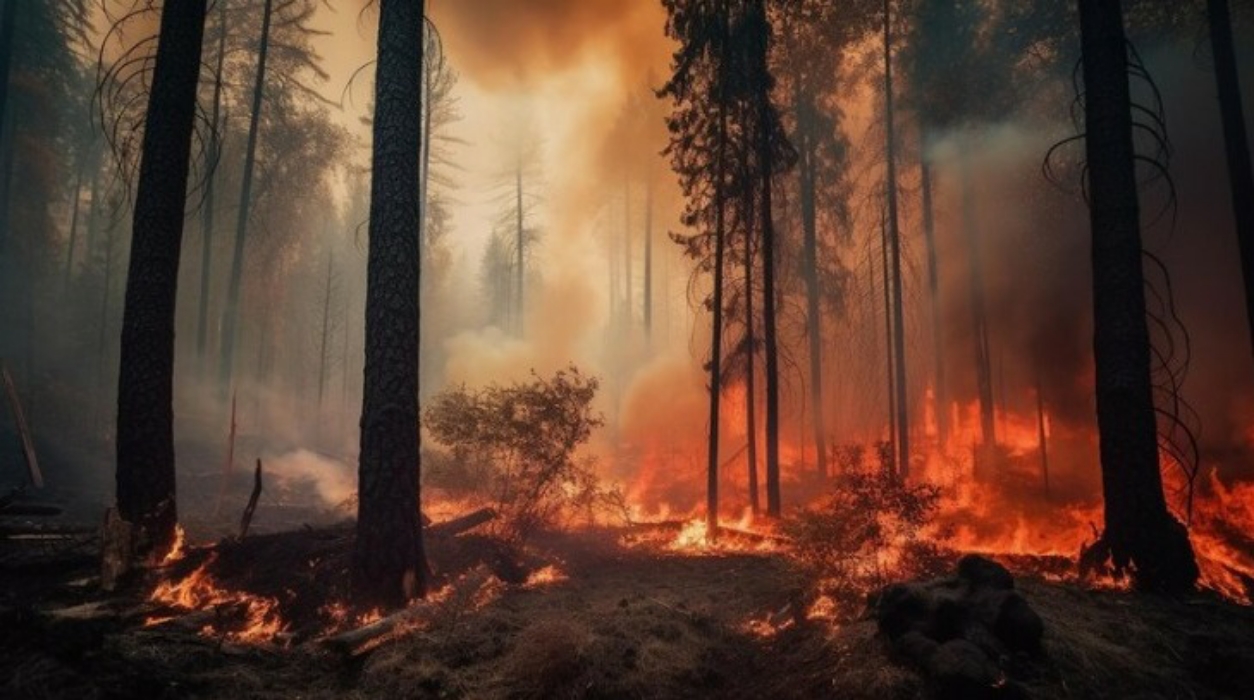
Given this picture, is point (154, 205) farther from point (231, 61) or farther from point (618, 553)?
point (231, 61)

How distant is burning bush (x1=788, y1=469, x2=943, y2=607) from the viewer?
769 centimetres

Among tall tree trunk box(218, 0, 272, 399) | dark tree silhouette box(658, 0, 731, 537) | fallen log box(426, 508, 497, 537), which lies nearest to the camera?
fallen log box(426, 508, 497, 537)

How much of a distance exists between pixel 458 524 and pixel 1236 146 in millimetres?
15550

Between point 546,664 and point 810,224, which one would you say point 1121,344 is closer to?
point 546,664

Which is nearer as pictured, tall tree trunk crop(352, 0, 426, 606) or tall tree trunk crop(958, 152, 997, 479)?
tall tree trunk crop(352, 0, 426, 606)

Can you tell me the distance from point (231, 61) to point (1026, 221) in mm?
34002

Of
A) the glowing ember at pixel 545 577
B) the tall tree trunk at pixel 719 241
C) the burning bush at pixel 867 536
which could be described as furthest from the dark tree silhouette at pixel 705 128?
the burning bush at pixel 867 536

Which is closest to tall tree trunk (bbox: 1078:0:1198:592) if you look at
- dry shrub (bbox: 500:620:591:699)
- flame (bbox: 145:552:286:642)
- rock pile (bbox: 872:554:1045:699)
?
rock pile (bbox: 872:554:1045:699)

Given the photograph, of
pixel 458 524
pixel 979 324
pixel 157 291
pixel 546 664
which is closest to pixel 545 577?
pixel 458 524

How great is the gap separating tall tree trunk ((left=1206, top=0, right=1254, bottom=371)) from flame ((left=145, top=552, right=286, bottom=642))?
1540 centimetres

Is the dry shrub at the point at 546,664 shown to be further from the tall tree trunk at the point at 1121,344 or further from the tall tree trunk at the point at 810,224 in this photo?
the tall tree trunk at the point at 810,224

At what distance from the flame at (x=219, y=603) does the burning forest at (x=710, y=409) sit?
56 millimetres

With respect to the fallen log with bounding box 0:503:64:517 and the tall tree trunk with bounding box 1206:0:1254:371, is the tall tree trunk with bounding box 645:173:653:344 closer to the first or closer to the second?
the tall tree trunk with bounding box 1206:0:1254:371

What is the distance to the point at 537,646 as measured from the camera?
213 inches
